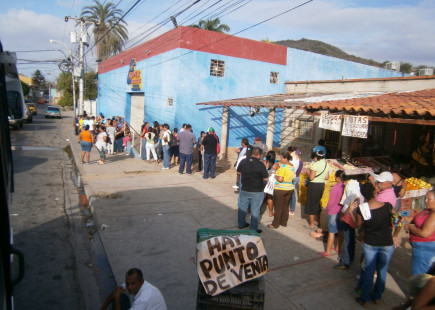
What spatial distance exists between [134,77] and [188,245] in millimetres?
16766

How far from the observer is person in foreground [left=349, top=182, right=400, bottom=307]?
371 centimetres

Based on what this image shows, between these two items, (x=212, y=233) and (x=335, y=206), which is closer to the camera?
(x=212, y=233)

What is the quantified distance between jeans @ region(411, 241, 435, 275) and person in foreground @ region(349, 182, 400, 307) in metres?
0.25

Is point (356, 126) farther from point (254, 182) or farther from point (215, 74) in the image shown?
point (215, 74)

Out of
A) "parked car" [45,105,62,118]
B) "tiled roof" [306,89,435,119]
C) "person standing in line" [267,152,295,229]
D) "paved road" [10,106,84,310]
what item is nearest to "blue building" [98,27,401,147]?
"paved road" [10,106,84,310]

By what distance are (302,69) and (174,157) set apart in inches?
399

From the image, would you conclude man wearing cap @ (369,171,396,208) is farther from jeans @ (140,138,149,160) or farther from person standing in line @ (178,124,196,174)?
jeans @ (140,138,149,160)

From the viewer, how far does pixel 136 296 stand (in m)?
3.02

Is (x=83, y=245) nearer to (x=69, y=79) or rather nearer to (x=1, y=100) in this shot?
(x=1, y=100)

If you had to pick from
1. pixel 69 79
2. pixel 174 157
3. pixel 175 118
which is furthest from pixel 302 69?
pixel 69 79

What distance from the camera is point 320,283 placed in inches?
174

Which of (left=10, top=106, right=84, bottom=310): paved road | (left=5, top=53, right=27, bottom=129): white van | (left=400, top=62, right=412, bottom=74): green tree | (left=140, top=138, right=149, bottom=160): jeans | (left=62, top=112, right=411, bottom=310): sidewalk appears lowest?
(left=10, top=106, right=84, bottom=310): paved road

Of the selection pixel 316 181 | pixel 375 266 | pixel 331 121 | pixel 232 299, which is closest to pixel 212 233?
pixel 232 299

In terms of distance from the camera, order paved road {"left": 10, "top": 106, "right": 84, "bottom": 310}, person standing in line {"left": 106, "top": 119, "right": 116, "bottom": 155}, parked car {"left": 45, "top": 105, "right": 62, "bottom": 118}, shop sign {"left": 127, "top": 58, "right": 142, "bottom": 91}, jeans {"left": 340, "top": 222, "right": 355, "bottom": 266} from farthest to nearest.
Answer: parked car {"left": 45, "top": 105, "right": 62, "bottom": 118}, shop sign {"left": 127, "top": 58, "right": 142, "bottom": 91}, person standing in line {"left": 106, "top": 119, "right": 116, "bottom": 155}, jeans {"left": 340, "top": 222, "right": 355, "bottom": 266}, paved road {"left": 10, "top": 106, "right": 84, "bottom": 310}
